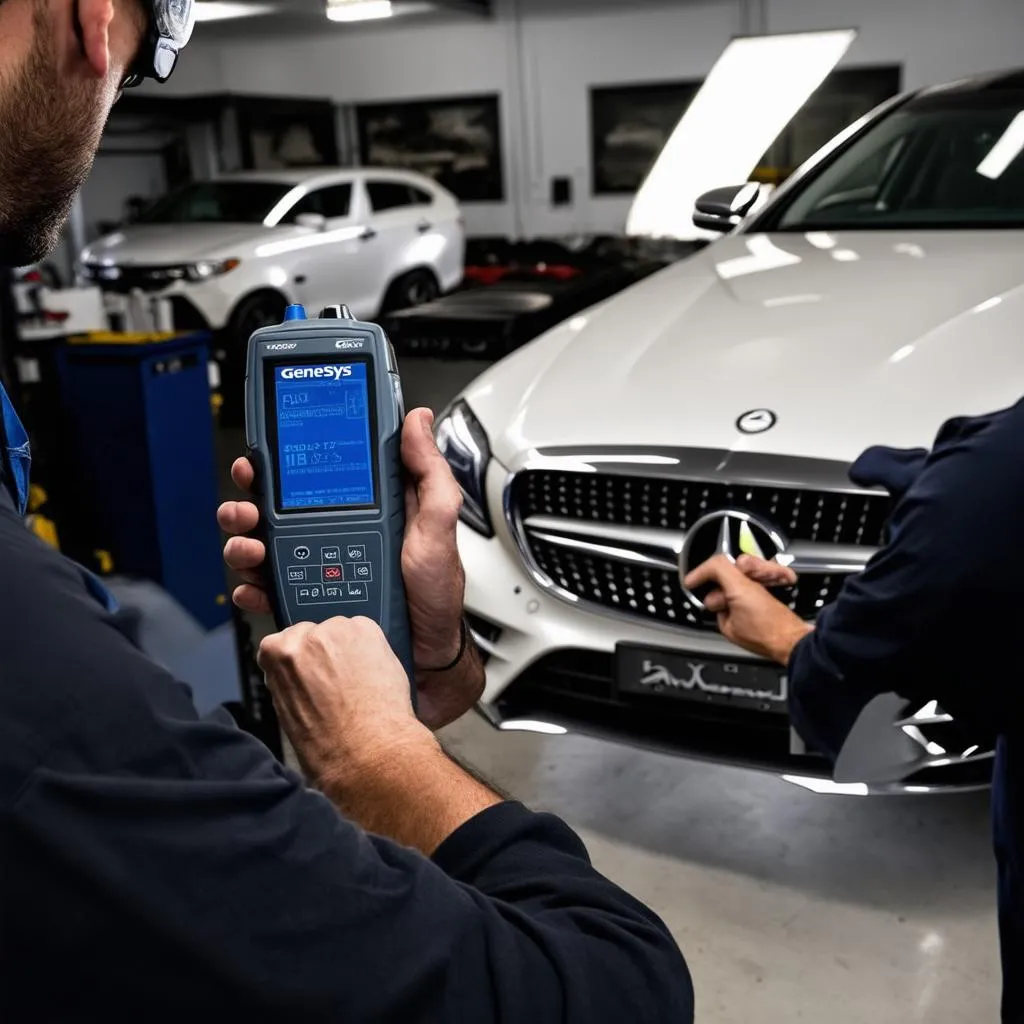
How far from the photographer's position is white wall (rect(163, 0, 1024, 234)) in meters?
10.2

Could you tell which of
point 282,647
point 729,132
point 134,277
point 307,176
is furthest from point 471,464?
point 307,176

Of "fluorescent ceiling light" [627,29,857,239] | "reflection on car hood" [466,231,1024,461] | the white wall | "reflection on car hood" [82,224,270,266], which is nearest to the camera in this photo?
"reflection on car hood" [466,231,1024,461]

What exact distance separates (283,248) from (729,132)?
274cm

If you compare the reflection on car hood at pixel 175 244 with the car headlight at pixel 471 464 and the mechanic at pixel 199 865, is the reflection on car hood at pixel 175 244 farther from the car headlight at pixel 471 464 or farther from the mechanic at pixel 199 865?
the mechanic at pixel 199 865

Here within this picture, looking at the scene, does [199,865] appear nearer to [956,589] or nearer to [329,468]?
[329,468]

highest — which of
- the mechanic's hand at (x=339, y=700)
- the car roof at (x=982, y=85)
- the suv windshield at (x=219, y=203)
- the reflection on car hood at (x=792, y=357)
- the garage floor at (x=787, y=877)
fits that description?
the car roof at (x=982, y=85)

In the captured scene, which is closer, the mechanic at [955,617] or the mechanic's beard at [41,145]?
the mechanic's beard at [41,145]

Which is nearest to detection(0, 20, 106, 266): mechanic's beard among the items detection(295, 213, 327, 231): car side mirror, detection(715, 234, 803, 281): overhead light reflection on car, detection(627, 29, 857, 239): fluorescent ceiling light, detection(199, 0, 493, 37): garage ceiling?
detection(715, 234, 803, 281): overhead light reflection on car

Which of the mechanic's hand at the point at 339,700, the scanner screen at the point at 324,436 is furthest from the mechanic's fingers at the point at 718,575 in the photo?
the mechanic's hand at the point at 339,700

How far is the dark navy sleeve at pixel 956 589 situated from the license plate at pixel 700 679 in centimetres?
75

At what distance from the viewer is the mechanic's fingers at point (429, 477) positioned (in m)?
0.82

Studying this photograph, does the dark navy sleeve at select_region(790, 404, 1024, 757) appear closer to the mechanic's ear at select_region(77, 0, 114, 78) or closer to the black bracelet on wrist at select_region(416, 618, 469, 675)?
the black bracelet on wrist at select_region(416, 618, 469, 675)

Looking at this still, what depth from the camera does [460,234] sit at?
8.79 metres

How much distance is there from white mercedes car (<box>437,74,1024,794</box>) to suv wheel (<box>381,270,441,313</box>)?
232 inches
